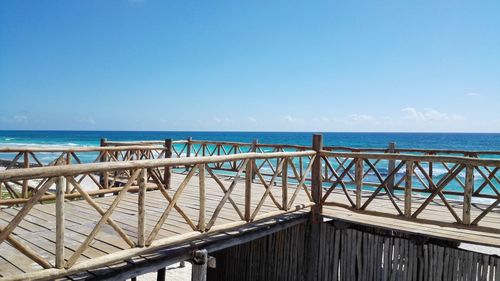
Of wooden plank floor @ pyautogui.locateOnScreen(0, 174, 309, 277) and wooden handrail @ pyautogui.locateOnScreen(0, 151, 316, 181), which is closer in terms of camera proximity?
wooden handrail @ pyautogui.locateOnScreen(0, 151, 316, 181)

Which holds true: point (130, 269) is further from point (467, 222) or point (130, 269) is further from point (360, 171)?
point (467, 222)

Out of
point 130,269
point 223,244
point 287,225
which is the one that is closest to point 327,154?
point 287,225

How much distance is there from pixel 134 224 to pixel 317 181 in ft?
10.1

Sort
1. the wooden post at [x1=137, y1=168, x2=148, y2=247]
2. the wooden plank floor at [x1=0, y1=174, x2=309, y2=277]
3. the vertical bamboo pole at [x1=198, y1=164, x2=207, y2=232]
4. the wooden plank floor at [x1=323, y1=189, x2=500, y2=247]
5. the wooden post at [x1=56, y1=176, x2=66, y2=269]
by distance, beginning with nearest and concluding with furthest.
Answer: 1. the wooden post at [x1=56, y1=176, x2=66, y2=269]
2. the wooden post at [x1=137, y1=168, x2=148, y2=247]
3. the wooden plank floor at [x1=0, y1=174, x2=309, y2=277]
4. the vertical bamboo pole at [x1=198, y1=164, x2=207, y2=232]
5. the wooden plank floor at [x1=323, y1=189, x2=500, y2=247]

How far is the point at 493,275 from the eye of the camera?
5.29 meters

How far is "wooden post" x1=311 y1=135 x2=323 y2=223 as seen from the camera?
20.5ft

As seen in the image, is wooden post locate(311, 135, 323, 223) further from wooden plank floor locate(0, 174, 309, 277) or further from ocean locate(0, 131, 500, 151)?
ocean locate(0, 131, 500, 151)

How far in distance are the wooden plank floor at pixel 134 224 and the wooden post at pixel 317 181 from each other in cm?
25

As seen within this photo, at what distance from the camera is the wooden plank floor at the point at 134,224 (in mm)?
4156

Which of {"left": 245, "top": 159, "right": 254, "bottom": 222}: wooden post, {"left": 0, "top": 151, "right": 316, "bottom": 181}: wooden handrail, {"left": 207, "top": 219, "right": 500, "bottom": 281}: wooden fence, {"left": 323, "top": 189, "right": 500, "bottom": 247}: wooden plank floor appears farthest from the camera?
{"left": 207, "top": 219, "right": 500, "bottom": 281}: wooden fence

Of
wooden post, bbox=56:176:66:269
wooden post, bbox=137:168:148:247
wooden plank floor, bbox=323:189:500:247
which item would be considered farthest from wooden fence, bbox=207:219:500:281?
wooden post, bbox=56:176:66:269

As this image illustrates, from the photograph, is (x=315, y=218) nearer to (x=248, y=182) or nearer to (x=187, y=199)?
(x=248, y=182)

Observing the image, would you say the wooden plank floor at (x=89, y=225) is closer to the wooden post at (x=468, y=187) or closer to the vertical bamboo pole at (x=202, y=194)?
the vertical bamboo pole at (x=202, y=194)

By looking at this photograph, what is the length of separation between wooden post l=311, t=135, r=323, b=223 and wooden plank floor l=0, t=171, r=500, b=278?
0.81 ft
